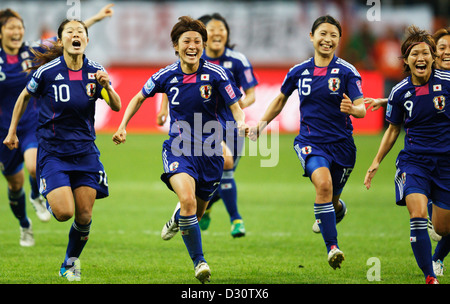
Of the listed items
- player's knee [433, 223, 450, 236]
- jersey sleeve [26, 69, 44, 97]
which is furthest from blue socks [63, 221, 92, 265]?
player's knee [433, 223, 450, 236]

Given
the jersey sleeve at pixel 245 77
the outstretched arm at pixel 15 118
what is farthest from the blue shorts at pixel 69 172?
the jersey sleeve at pixel 245 77

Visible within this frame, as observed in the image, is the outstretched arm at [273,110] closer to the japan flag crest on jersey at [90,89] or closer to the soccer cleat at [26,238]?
the japan flag crest on jersey at [90,89]

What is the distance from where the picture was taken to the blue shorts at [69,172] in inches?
271

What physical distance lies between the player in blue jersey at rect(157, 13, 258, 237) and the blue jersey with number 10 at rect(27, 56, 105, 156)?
2.84 metres

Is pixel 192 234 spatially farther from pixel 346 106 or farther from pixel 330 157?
pixel 346 106

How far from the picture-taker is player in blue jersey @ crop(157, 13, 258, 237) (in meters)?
9.78

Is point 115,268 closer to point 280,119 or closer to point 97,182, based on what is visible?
point 97,182

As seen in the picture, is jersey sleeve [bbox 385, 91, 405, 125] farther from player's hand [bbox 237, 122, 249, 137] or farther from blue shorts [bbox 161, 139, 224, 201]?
blue shorts [bbox 161, 139, 224, 201]

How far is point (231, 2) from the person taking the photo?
2644cm

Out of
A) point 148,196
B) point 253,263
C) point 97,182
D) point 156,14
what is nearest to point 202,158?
point 97,182

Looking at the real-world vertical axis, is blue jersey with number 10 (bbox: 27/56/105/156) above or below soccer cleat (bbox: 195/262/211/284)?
above
